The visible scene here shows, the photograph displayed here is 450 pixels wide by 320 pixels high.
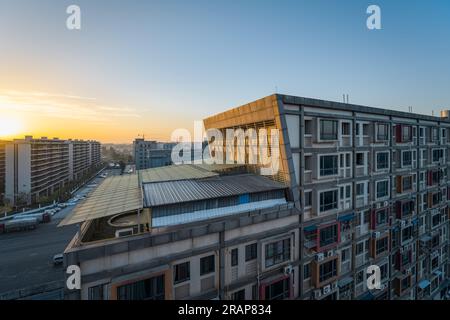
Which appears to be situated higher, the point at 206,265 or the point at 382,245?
the point at 206,265

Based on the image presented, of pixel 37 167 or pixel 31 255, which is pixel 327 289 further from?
pixel 37 167

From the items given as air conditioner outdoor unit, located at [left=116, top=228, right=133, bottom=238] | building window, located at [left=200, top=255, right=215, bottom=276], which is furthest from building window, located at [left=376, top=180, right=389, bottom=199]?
air conditioner outdoor unit, located at [left=116, top=228, right=133, bottom=238]

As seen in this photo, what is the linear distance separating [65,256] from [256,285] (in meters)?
10.0

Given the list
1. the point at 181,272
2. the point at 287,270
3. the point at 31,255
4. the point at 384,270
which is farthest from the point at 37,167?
the point at 384,270

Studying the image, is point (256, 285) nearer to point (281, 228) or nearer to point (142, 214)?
point (281, 228)

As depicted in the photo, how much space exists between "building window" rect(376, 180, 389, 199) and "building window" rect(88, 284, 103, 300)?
72.1 ft

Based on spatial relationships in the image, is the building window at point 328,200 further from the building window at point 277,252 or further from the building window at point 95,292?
the building window at point 95,292

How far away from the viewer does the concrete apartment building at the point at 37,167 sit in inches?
Result: 2511

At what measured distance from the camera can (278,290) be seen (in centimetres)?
1385

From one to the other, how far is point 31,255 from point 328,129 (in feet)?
148

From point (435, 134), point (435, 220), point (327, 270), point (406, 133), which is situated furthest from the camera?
point (435, 220)

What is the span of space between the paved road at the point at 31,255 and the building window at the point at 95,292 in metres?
24.1

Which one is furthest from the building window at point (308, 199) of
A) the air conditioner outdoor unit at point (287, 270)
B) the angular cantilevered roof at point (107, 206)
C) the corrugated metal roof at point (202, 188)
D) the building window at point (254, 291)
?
the angular cantilevered roof at point (107, 206)

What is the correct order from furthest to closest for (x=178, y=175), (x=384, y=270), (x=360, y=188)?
(x=384, y=270) < (x=178, y=175) < (x=360, y=188)
